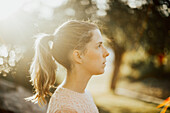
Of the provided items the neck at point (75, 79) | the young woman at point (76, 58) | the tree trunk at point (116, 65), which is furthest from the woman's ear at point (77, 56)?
the tree trunk at point (116, 65)

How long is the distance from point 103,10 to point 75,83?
161 inches

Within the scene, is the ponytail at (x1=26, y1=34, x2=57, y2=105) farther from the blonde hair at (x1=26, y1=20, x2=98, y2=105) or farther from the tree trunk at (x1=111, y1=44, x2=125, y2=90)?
the tree trunk at (x1=111, y1=44, x2=125, y2=90)

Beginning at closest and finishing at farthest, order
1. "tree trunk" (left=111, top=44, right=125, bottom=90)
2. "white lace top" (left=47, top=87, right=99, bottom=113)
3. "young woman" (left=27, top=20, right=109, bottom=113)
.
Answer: "white lace top" (left=47, top=87, right=99, bottom=113) → "young woman" (left=27, top=20, right=109, bottom=113) → "tree trunk" (left=111, top=44, right=125, bottom=90)

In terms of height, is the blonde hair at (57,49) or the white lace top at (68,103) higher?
the blonde hair at (57,49)

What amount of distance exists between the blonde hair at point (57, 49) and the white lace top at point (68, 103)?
0.83ft

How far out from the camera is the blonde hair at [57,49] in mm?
2195

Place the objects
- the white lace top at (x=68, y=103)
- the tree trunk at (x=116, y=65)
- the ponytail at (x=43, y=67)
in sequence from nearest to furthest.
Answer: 1. the white lace top at (x=68, y=103)
2. the ponytail at (x=43, y=67)
3. the tree trunk at (x=116, y=65)

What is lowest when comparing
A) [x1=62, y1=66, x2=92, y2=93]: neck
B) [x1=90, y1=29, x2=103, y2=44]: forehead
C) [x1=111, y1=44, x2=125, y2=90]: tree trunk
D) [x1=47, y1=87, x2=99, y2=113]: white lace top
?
[x1=111, y1=44, x2=125, y2=90]: tree trunk

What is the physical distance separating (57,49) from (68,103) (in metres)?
0.56

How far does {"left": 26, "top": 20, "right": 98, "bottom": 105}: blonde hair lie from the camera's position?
2195mm

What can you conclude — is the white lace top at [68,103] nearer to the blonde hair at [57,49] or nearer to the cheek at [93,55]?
the blonde hair at [57,49]

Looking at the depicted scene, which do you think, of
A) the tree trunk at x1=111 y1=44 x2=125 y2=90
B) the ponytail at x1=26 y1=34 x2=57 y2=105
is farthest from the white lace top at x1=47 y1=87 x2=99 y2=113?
the tree trunk at x1=111 y1=44 x2=125 y2=90

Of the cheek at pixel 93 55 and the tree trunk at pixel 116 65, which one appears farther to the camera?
the tree trunk at pixel 116 65

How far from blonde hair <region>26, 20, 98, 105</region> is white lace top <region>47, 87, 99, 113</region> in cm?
25
